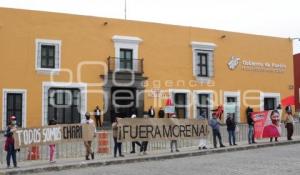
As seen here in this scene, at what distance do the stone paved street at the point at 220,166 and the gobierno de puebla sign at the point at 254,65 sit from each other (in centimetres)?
1837

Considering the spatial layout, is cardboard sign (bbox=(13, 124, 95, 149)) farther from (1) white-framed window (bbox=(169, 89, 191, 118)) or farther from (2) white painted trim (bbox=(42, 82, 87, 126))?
(1) white-framed window (bbox=(169, 89, 191, 118))

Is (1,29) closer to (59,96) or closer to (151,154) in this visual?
(59,96)

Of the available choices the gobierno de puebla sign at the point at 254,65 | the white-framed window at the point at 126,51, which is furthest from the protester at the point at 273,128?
the gobierno de puebla sign at the point at 254,65

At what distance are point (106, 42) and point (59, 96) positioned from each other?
460 centimetres

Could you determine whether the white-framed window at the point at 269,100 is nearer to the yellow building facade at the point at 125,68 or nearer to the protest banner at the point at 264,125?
the yellow building facade at the point at 125,68

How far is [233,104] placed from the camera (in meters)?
37.3

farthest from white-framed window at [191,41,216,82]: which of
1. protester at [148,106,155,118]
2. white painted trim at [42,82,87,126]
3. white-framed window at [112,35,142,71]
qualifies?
white painted trim at [42,82,87,126]

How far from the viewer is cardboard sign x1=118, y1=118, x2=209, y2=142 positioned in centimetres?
1978

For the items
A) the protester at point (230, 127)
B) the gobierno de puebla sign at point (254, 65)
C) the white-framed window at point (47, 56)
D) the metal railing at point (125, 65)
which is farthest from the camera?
the gobierno de puebla sign at point (254, 65)

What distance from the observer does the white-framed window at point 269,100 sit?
3910 centimetres

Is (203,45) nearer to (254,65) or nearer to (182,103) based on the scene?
(182,103)

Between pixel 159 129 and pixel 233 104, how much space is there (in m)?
17.5

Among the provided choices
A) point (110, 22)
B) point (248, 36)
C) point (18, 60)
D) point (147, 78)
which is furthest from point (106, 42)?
point (248, 36)

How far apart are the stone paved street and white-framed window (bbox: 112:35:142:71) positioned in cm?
1489
